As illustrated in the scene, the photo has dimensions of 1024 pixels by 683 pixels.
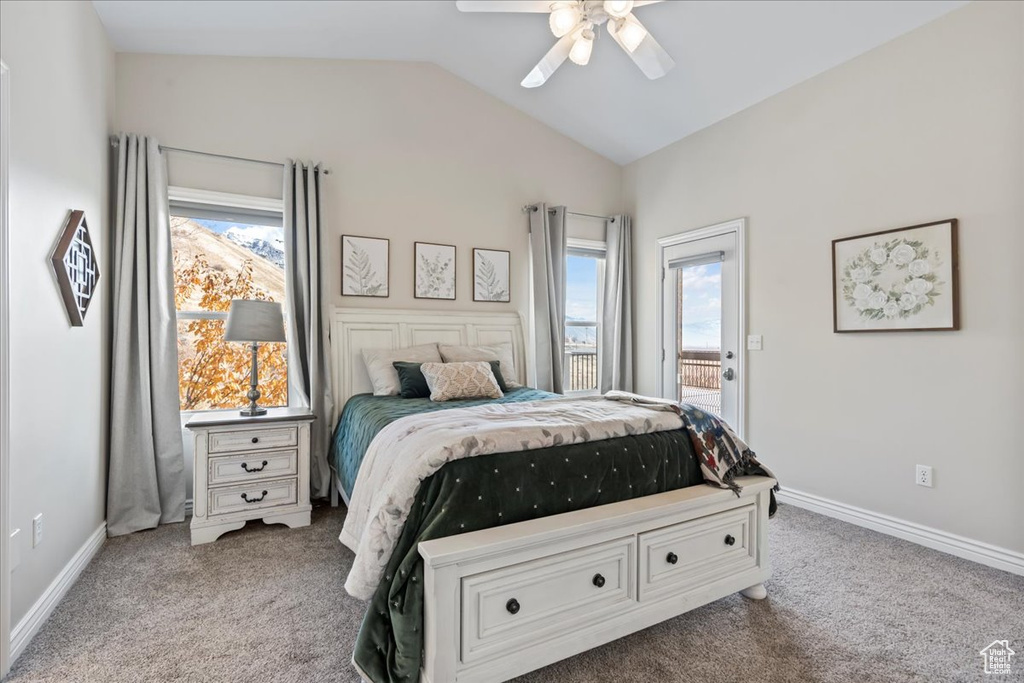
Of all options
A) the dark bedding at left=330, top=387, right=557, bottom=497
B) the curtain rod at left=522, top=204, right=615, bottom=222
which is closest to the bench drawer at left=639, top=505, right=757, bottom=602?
the dark bedding at left=330, top=387, right=557, bottom=497

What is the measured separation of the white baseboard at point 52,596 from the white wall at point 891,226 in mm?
4093

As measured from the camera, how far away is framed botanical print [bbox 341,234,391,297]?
359 centimetres

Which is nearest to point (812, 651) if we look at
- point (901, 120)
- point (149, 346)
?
point (901, 120)

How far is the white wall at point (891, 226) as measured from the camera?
8.07ft

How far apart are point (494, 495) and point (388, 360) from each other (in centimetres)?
→ 198

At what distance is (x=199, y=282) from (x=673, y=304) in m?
3.73

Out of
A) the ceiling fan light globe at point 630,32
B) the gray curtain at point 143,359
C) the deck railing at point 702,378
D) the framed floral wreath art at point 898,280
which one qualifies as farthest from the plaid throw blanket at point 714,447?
the gray curtain at point 143,359

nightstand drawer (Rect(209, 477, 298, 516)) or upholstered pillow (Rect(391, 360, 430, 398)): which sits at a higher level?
upholstered pillow (Rect(391, 360, 430, 398))

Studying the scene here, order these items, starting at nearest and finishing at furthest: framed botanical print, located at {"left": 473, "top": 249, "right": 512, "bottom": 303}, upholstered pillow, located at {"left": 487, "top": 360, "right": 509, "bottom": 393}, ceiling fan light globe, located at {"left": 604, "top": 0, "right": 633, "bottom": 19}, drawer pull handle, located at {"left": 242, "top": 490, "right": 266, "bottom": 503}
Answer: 1. ceiling fan light globe, located at {"left": 604, "top": 0, "right": 633, "bottom": 19}
2. drawer pull handle, located at {"left": 242, "top": 490, "right": 266, "bottom": 503}
3. upholstered pillow, located at {"left": 487, "top": 360, "right": 509, "bottom": 393}
4. framed botanical print, located at {"left": 473, "top": 249, "right": 512, "bottom": 303}

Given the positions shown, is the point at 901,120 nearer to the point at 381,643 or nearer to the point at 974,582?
the point at 974,582

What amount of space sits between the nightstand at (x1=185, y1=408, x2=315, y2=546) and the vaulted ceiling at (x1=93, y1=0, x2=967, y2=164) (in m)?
2.37

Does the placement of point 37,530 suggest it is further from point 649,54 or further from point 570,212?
point 570,212

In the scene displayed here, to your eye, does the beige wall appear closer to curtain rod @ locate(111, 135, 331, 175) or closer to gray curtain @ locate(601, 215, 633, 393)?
curtain rod @ locate(111, 135, 331, 175)

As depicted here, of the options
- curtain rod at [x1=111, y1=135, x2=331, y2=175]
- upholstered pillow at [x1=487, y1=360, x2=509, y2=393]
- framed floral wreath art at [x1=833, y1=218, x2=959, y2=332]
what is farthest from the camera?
upholstered pillow at [x1=487, y1=360, x2=509, y2=393]
